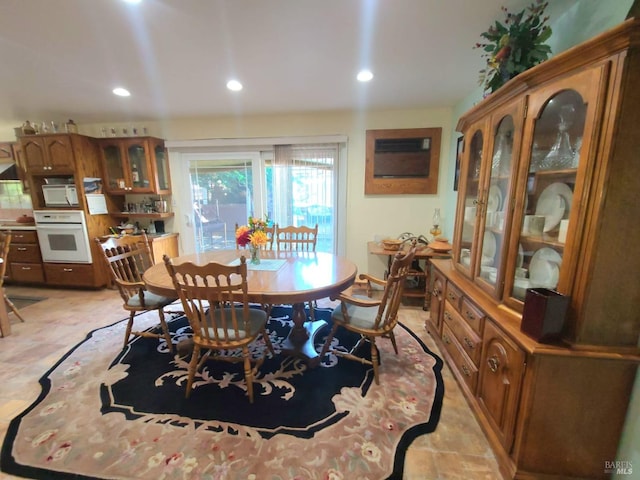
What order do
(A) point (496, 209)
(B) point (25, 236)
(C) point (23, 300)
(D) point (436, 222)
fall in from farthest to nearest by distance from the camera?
1. (B) point (25, 236)
2. (D) point (436, 222)
3. (C) point (23, 300)
4. (A) point (496, 209)

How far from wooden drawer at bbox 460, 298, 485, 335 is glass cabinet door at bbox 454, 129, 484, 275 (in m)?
0.26

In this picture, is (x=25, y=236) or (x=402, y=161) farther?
(x=25, y=236)

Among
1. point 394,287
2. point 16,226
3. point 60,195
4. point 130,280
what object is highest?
point 60,195

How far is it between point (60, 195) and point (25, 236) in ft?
2.72

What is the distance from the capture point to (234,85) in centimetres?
262

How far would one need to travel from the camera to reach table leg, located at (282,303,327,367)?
215 cm

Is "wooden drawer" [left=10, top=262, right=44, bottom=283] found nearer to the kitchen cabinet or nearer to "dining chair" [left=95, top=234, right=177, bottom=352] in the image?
the kitchen cabinet

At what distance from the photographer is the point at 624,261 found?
1.07 m

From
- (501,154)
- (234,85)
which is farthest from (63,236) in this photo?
(501,154)

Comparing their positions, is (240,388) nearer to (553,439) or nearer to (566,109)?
(553,439)

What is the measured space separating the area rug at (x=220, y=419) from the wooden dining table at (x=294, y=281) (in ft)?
0.76

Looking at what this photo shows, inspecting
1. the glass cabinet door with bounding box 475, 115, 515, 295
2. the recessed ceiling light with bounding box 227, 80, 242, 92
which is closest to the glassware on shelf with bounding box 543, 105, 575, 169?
the glass cabinet door with bounding box 475, 115, 515, 295

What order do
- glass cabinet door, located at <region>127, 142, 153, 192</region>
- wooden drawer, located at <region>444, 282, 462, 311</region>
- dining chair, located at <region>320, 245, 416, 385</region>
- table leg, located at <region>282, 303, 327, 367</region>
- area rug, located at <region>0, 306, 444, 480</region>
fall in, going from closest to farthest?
area rug, located at <region>0, 306, 444, 480</region>, dining chair, located at <region>320, 245, 416, 385</region>, wooden drawer, located at <region>444, 282, 462, 311</region>, table leg, located at <region>282, 303, 327, 367</region>, glass cabinet door, located at <region>127, 142, 153, 192</region>

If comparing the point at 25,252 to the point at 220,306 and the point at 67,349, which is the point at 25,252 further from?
the point at 220,306
